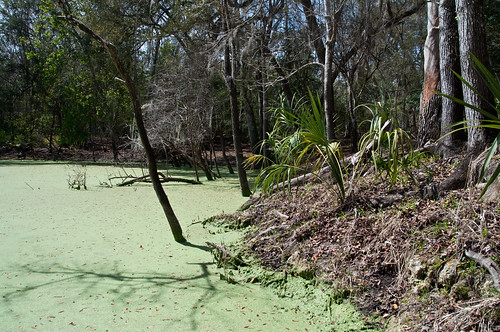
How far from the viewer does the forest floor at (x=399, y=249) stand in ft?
7.45

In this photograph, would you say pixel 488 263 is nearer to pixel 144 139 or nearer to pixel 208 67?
pixel 144 139

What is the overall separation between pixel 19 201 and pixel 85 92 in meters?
11.3

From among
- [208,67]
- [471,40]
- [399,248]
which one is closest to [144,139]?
[399,248]

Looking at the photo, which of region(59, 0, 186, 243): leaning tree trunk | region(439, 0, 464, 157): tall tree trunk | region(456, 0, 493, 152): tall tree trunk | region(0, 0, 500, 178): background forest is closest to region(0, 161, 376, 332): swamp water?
region(59, 0, 186, 243): leaning tree trunk

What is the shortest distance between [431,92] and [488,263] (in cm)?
316

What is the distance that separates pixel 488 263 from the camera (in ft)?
7.45

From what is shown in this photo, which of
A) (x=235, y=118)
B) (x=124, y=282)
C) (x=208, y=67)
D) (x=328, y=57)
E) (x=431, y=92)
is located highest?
(x=208, y=67)

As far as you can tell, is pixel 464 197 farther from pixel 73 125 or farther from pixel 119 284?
pixel 73 125

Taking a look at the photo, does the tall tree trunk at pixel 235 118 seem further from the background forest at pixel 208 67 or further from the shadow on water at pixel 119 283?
the shadow on water at pixel 119 283

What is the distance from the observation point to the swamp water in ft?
8.51

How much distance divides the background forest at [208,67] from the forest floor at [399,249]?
87 cm

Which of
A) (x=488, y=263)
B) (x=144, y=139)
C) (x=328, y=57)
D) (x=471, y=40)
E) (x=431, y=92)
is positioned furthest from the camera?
(x=328, y=57)

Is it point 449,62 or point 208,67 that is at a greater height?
point 208,67

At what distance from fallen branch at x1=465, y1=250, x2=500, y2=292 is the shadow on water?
1813mm
